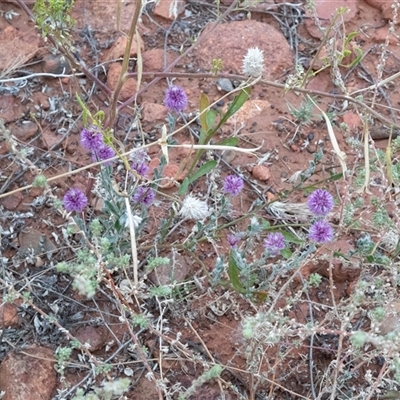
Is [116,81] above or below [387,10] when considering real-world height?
below

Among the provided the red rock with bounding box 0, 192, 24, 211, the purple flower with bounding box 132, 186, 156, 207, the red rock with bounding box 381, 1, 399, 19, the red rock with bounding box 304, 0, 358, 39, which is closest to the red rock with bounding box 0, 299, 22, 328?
the red rock with bounding box 0, 192, 24, 211

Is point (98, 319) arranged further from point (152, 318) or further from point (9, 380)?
point (9, 380)

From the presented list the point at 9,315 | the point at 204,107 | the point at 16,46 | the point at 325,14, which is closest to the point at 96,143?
the point at 204,107

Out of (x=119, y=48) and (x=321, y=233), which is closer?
(x=321, y=233)

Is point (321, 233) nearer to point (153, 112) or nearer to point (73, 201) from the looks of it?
point (73, 201)

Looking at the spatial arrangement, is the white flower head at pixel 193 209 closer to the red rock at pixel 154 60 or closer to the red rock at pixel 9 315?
the red rock at pixel 9 315

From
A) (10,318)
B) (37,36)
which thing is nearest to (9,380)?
(10,318)

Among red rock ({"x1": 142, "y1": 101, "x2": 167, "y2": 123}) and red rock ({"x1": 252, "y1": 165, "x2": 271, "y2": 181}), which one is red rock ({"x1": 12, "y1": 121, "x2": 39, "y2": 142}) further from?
red rock ({"x1": 252, "y1": 165, "x2": 271, "y2": 181})

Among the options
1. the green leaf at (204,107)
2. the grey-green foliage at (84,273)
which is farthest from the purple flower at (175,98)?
the grey-green foliage at (84,273)
